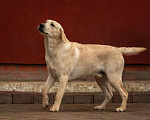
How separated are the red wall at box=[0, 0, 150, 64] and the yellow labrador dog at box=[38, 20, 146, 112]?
2.08 meters

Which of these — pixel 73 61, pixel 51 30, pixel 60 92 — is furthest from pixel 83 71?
Answer: pixel 51 30

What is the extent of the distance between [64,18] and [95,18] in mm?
709

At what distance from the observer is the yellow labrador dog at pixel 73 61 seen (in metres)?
8.12

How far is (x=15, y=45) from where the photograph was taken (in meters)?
10.6

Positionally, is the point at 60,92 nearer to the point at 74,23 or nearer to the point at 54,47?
the point at 54,47

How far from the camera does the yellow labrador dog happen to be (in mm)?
8117

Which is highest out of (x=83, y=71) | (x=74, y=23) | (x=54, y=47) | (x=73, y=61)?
(x=74, y=23)

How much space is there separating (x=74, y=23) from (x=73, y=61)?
243 centimetres

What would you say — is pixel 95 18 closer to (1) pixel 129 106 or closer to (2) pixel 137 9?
(2) pixel 137 9

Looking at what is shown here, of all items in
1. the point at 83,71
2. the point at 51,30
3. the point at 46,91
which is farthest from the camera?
the point at 83,71

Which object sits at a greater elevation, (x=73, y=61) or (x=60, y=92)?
(x=73, y=61)

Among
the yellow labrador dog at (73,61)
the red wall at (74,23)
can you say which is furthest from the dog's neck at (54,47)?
the red wall at (74,23)

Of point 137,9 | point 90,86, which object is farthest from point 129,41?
point 90,86

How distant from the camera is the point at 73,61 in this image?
8.31 meters
